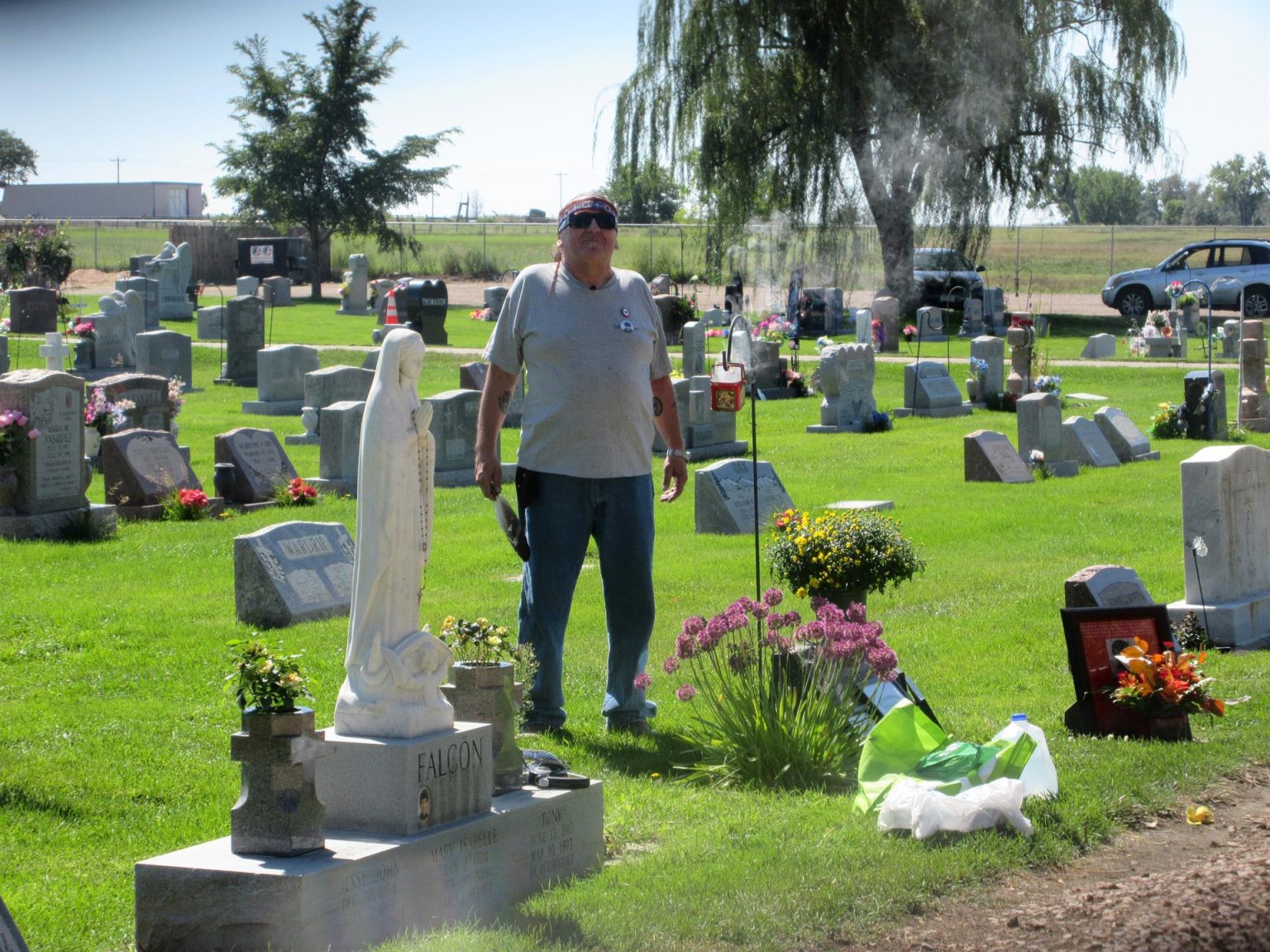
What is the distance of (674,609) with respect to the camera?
9906 mm

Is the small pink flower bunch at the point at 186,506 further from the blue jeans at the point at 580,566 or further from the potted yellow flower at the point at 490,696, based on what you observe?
the potted yellow flower at the point at 490,696

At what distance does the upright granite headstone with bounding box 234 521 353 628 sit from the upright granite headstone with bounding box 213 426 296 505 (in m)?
5.23

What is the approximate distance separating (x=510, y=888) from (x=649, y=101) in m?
32.3

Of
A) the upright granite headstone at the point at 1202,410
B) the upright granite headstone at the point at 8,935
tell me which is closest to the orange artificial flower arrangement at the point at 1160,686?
A: the upright granite headstone at the point at 8,935

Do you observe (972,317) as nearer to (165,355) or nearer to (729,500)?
(165,355)

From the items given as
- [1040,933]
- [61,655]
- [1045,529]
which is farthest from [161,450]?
[1040,933]

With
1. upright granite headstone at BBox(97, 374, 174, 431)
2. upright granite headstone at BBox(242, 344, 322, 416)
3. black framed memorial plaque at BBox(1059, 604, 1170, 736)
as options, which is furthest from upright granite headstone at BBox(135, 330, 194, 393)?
black framed memorial plaque at BBox(1059, 604, 1170, 736)

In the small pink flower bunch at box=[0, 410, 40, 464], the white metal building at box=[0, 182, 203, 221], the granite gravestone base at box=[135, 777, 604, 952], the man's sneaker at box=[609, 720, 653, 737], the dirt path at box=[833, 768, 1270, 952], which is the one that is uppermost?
the white metal building at box=[0, 182, 203, 221]

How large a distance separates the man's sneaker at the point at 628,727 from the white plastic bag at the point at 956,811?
5.03ft

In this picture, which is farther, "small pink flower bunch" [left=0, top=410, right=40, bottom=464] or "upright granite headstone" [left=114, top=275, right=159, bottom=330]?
"upright granite headstone" [left=114, top=275, right=159, bottom=330]

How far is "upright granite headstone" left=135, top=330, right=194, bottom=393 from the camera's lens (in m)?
25.0

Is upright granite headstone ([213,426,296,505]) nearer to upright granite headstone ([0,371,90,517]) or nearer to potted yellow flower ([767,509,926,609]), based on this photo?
upright granite headstone ([0,371,90,517])

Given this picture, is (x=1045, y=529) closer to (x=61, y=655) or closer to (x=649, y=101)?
(x=61, y=655)

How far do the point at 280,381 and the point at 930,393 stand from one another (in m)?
9.64
